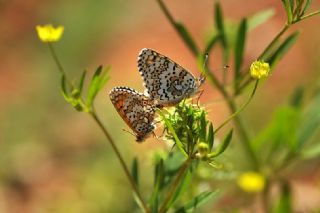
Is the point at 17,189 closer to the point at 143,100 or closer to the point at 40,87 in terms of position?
the point at 40,87

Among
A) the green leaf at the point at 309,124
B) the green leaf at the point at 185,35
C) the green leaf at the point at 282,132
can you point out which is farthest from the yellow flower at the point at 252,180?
the green leaf at the point at 185,35

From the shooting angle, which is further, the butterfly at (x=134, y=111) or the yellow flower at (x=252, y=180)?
the yellow flower at (x=252, y=180)

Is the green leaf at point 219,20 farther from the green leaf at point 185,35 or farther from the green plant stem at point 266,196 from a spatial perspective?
the green plant stem at point 266,196

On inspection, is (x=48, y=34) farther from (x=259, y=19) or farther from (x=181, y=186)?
(x=259, y=19)

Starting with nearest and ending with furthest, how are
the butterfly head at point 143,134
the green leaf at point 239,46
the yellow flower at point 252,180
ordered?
the butterfly head at point 143,134 < the green leaf at point 239,46 < the yellow flower at point 252,180

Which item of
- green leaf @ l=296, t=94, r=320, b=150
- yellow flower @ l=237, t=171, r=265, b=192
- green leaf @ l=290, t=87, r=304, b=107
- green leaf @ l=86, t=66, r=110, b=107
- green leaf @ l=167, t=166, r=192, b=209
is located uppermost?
green leaf @ l=86, t=66, r=110, b=107

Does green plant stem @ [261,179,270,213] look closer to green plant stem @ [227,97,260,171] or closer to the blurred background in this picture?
green plant stem @ [227,97,260,171]

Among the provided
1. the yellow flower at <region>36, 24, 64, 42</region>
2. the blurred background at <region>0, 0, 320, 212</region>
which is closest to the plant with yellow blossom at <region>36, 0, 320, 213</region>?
the yellow flower at <region>36, 24, 64, 42</region>

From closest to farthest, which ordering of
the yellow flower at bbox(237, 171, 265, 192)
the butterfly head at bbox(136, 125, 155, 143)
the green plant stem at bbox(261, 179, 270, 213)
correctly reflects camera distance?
the butterfly head at bbox(136, 125, 155, 143), the yellow flower at bbox(237, 171, 265, 192), the green plant stem at bbox(261, 179, 270, 213)
